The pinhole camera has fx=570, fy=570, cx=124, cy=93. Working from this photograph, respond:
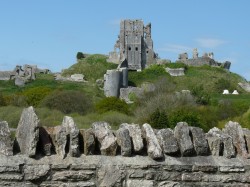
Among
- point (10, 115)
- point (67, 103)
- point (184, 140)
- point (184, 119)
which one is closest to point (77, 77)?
point (67, 103)

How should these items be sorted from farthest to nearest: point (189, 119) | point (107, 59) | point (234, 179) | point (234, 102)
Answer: point (107, 59) → point (234, 102) → point (189, 119) → point (234, 179)

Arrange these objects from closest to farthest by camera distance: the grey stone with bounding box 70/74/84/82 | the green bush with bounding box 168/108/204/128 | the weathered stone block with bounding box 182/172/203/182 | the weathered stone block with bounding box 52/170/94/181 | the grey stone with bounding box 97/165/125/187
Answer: the weathered stone block with bounding box 52/170/94/181
the grey stone with bounding box 97/165/125/187
the weathered stone block with bounding box 182/172/203/182
the green bush with bounding box 168/108/204/128
the grey stone with bounding box 70/74/84/82

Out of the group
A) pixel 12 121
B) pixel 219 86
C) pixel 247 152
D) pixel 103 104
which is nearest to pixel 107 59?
pixel 219 86

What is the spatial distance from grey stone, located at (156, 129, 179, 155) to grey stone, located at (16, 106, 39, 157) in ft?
4.37

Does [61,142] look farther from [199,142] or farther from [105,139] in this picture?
[199,142]

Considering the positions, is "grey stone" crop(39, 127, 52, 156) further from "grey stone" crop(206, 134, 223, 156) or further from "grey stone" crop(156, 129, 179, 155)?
"grey stone" crop(206, 134, 223, 156)

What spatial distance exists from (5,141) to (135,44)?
78038 mm

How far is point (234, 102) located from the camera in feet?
173

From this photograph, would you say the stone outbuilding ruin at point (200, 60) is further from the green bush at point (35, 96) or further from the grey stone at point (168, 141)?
the grey stone at point (168, 141)

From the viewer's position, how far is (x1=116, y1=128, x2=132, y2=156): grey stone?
5758mm

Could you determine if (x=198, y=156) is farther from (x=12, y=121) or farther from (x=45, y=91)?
→ (x=45, y=91)

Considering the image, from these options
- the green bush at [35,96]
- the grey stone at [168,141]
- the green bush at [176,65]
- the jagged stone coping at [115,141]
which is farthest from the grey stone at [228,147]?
the green bush at [176,65]

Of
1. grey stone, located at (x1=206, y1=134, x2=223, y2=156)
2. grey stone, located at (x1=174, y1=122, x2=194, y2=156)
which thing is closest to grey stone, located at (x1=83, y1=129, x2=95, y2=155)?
grey stone, located at (x1=174, y1=122, x2=194, y2=156)

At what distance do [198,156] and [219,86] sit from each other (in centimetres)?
6687
